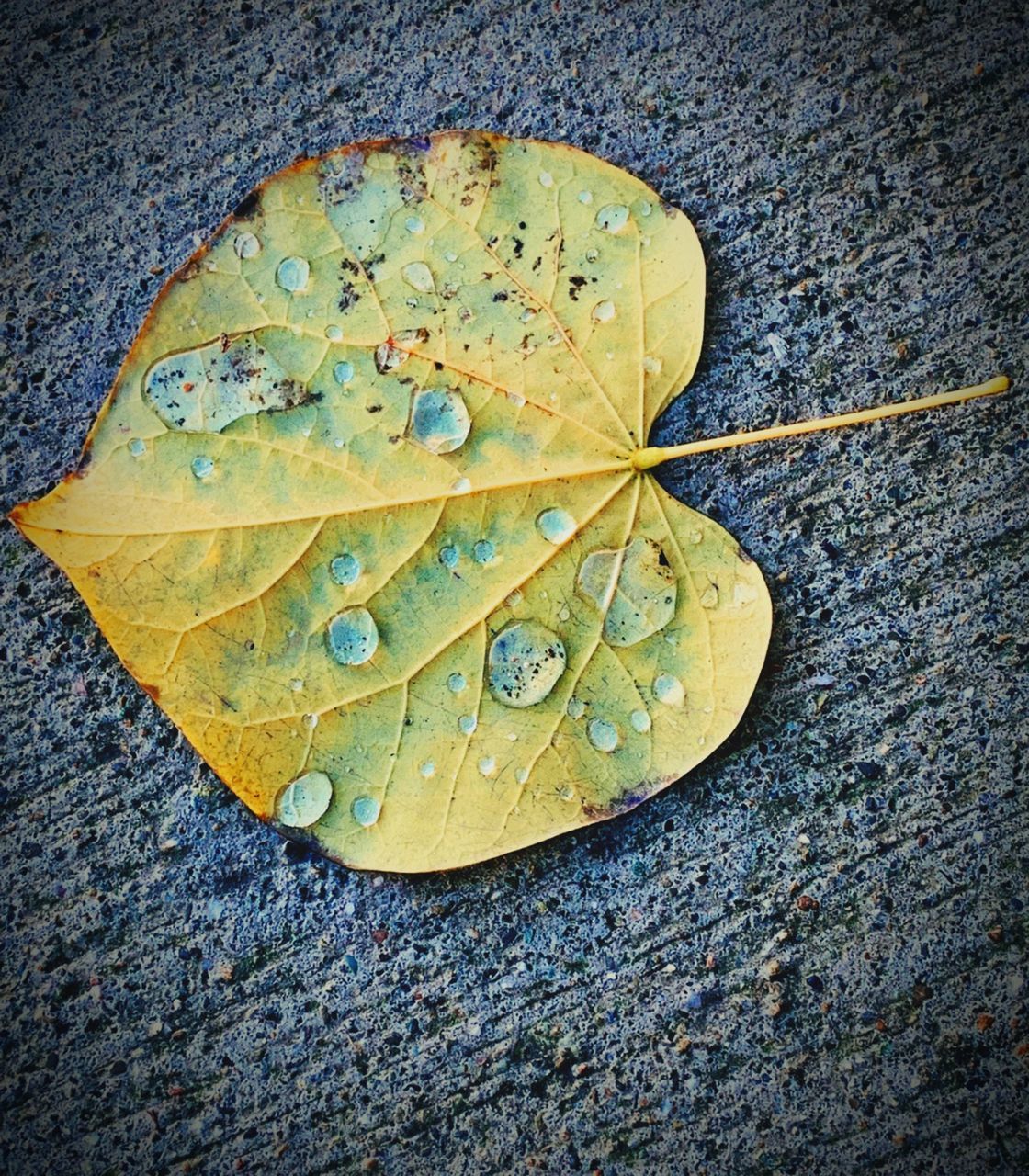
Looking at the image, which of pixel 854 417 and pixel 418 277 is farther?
pixel 854 417

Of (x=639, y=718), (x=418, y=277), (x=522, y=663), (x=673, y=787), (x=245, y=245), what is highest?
(x=245, y=245)

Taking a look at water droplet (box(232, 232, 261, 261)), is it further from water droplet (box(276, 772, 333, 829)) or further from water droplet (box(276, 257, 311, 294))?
water droplet (box(276, 772, 333, 829))

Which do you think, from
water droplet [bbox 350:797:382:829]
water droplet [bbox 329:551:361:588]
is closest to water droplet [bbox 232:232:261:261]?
water droplet [bbox 329:551:361:588]

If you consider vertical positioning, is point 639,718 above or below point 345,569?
below

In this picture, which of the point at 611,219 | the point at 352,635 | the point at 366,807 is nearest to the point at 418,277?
the point at 611,219

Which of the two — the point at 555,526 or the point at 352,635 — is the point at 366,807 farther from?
the point at 555,526

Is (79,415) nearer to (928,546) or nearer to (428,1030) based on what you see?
(428,1030)
